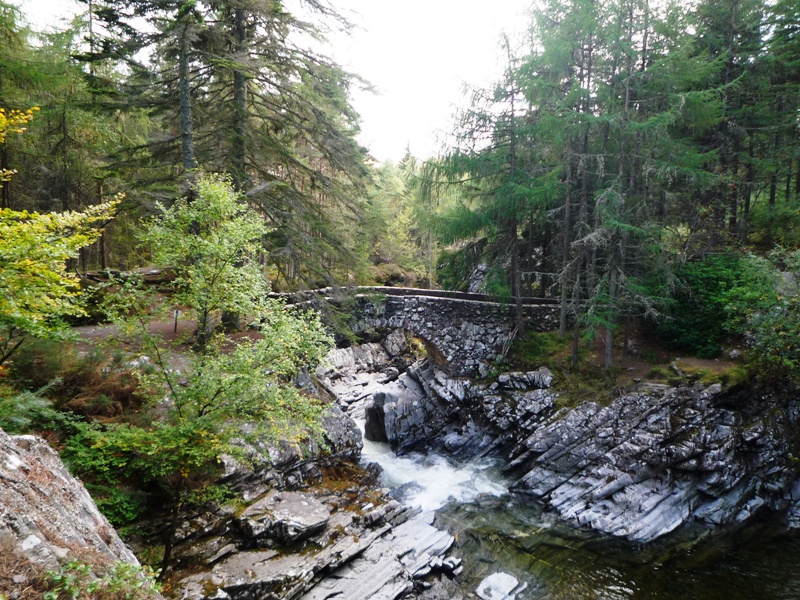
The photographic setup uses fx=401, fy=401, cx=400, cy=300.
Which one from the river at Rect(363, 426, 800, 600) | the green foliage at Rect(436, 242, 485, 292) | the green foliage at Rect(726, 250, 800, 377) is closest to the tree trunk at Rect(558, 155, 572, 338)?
the green foliage at Rect(436, 242, 485, 292)

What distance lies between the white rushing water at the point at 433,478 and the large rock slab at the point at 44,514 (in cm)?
933

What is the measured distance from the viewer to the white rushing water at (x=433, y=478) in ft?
42.5

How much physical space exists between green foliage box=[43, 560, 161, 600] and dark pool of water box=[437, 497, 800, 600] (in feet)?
25.5

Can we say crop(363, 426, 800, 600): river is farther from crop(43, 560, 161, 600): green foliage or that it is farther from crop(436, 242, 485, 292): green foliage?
crop(436, 242, 485, 292): green foliage

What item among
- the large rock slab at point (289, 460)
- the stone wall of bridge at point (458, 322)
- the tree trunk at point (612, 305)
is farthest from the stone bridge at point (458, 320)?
the large rock slab at point (289, 460)

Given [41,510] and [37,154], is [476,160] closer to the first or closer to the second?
[41,510]

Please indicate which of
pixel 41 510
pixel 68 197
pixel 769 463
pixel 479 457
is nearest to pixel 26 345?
pixel 41 510

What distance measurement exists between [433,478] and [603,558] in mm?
5659

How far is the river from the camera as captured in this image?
9.18 metres

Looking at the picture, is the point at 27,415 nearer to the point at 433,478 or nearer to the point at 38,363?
the point at 38,363

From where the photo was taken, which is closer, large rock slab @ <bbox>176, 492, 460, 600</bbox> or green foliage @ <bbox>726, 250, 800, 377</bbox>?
large rock slab @ <bbox>176, 492, 460, 600</bbox>

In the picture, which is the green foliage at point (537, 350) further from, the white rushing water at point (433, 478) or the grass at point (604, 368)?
the white rushing water at point (433, 478)

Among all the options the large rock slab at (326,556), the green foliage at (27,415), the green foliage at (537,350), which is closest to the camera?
the green foliage at (27,415)

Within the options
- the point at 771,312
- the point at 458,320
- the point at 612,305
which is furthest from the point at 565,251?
the point at 771,312
